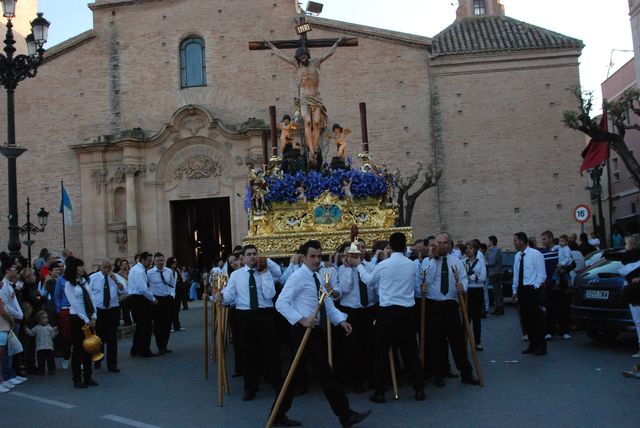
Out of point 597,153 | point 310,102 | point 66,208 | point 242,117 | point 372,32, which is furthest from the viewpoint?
point 242,117

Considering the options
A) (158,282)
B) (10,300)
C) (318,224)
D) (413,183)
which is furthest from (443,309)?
(413,183)

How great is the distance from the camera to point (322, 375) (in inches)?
260

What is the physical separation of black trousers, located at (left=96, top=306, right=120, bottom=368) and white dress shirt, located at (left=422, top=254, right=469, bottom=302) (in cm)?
552

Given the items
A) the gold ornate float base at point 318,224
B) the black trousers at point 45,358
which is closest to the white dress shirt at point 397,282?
the gold ornate float base at point 318,224

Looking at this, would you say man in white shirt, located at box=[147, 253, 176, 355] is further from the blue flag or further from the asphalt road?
the blue flag

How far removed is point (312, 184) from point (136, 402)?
477 cm

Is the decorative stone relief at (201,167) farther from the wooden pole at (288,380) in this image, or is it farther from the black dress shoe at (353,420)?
the black dress shoe at (353,420)

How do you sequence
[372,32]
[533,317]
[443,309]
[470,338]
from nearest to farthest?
[470,338] → [443,309] → [533,317] → [372,32]

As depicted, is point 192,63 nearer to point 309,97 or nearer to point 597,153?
point 597,153

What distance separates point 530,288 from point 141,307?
277 inches

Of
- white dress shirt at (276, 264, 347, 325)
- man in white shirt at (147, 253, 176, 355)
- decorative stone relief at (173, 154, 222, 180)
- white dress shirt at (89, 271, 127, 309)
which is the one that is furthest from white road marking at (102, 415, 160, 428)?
decorative stone relief at (173, 154, 222, 180)

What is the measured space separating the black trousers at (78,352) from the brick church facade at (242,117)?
58.2 ft

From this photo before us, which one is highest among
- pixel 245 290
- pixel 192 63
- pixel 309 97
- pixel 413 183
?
pixel 192 63

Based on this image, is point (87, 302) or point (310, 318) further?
point (87, 302)
